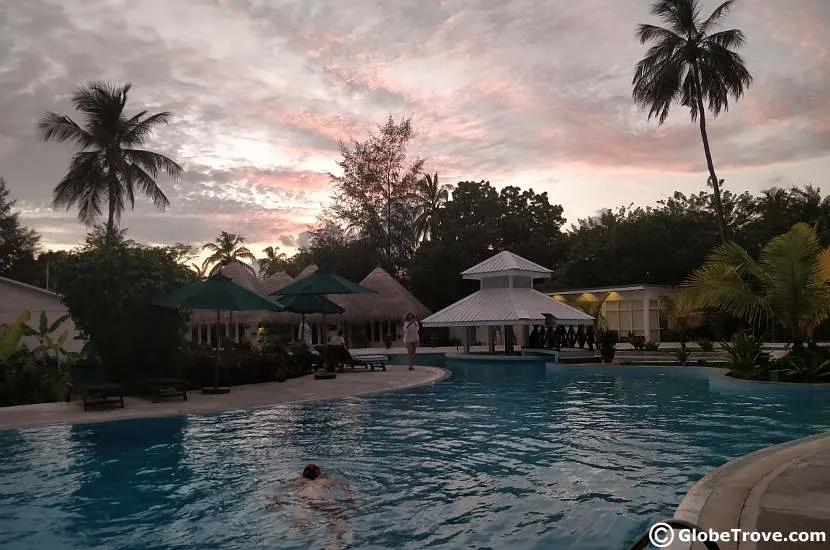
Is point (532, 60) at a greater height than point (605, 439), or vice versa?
point (532, 60)

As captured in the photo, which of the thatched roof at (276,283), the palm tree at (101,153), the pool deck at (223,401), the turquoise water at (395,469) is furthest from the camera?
the thatched roof at (276,283)

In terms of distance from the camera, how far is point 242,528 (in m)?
5.57

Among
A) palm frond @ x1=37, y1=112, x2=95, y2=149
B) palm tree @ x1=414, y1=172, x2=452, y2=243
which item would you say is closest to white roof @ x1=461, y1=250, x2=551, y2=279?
palm tree @ x1=414, y1=172, x2=452, y2=243

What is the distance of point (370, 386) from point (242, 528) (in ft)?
33.5

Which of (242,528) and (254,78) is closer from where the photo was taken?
(242,528)

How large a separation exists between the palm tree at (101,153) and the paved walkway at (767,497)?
109ft

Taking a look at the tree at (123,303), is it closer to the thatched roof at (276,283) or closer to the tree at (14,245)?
the thatched roof at (276,283)

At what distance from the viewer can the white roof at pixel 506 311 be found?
27.1m

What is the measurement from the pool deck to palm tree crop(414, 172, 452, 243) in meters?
30.9

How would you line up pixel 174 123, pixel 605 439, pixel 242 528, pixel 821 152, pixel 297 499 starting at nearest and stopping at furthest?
pixel 242 528 → pixel 297 499 → pixel 605 439 → pixel 821 152 → pixel 174 123

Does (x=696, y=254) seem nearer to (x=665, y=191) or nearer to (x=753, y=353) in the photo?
(x=665, y=191)

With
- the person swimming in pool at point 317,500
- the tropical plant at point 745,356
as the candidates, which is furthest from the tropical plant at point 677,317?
the person swimming in pool at point 317,500

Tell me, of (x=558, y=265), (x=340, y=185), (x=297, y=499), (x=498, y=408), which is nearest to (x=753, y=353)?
(x=498, y=408)

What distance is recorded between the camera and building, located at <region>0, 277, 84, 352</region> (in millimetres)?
23375
